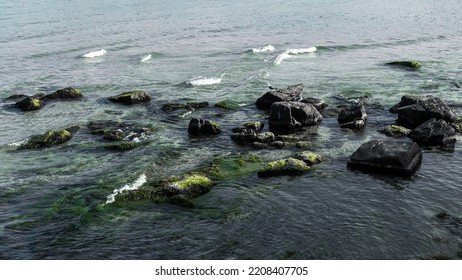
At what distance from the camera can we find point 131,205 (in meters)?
24.7

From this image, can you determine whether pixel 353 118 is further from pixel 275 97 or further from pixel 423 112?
pixel 275 97

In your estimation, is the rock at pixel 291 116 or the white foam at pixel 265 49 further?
the white foam at pixel 265 49

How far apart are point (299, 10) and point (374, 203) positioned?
113m

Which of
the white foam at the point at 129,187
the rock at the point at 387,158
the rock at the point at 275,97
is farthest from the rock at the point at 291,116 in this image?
the white foam at the point at 129,187

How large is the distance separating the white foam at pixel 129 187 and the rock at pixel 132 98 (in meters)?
19.4

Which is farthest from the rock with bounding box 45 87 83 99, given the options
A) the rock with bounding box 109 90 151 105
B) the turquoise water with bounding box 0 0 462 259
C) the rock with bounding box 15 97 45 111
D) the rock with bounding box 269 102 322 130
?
the rock with bounding box 269 102 322 130

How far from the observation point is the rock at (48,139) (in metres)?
34.9

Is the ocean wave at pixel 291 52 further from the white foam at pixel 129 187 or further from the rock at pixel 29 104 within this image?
the white foam at pixel 129 187

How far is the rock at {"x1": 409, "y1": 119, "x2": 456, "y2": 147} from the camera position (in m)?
31.6

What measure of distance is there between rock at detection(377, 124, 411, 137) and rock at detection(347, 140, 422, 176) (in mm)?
5523

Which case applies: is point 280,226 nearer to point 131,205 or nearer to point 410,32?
point 131,205

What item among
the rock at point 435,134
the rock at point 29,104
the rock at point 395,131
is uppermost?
the rock at point 435,134

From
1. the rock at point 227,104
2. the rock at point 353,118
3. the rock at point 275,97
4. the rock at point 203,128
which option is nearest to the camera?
the rock at point 353,118

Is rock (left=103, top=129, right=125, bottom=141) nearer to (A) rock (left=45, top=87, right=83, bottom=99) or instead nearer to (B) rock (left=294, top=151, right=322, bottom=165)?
(B) rock (left=294, top=151, right=322, bottom=165)
